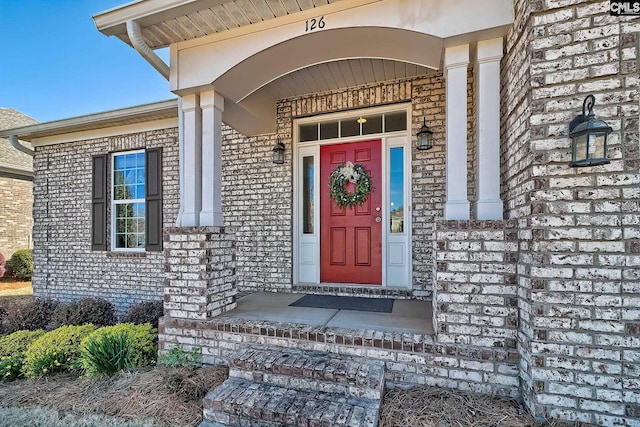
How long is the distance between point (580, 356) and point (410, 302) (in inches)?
67.2

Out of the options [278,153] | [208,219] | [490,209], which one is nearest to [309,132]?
[278,153]

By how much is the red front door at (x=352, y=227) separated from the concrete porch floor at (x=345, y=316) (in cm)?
70

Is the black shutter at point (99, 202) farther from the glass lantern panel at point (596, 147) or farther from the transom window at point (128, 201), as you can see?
the glass lantern panel at point (596, 147)

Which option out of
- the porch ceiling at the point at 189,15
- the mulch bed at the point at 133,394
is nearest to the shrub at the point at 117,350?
the mulch bed at the point at 133,394

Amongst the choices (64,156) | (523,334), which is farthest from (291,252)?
(64,156)

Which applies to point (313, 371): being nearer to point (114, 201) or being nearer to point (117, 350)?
point (117, 350)

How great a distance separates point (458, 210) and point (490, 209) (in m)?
0.22

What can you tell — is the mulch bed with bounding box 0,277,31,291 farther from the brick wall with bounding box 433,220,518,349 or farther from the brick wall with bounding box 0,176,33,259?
the brick wall with bounding box 433,220,518,349

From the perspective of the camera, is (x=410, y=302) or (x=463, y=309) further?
(x=410, y=302)

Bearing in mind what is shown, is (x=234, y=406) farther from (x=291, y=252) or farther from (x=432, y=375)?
(x=291, y=252)

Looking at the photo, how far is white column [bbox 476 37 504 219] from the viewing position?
2203 mm

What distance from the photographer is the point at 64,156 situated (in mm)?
5480

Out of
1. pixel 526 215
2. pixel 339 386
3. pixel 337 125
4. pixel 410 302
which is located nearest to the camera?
pixel 526 215

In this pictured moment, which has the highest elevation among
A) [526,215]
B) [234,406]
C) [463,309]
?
[526,215]
